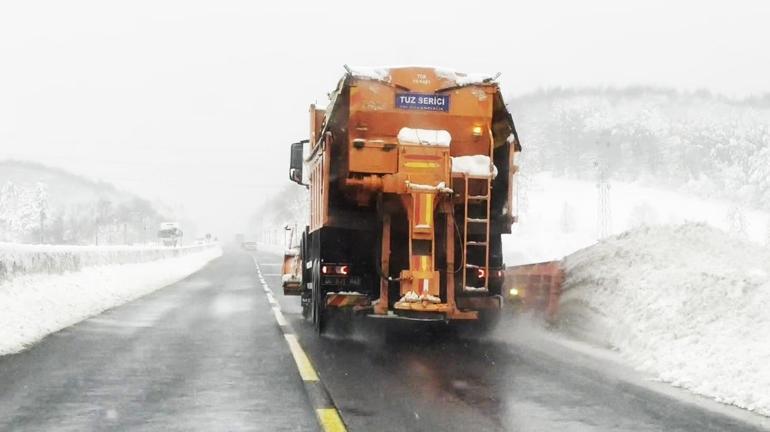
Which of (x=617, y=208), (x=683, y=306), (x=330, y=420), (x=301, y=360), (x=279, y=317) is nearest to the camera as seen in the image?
(x=330, y=420)

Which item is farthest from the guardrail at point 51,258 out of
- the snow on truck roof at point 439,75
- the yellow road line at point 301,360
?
the snow on truck roof at point 439,75

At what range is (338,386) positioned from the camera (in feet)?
23.4

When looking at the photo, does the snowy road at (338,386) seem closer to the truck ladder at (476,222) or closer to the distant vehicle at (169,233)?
the truck ladder at (476,222)

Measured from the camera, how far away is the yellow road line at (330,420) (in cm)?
545

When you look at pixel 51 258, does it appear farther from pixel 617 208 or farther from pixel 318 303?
pixel 617 208

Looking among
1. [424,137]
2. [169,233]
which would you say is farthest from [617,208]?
[424,137]

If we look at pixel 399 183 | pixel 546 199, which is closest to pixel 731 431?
pixel 399 183

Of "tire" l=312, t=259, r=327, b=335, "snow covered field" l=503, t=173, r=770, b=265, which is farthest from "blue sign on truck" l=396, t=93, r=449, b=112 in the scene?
"snow covered field" l=503, t=173, r=770, b=265

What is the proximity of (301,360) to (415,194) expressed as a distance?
2.51 meters

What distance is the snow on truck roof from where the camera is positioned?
10.3 m

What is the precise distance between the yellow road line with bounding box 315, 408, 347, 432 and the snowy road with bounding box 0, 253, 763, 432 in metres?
0.07

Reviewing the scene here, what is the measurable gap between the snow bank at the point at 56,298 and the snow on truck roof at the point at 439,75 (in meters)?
5.41

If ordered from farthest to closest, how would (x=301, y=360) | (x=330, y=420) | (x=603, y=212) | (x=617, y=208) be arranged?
1. (x=617, y=208)
2. (x=603, y=212)
3. (x=301, y=360)
4. (x=330, y=420)

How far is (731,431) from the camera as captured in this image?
550 centimetres
